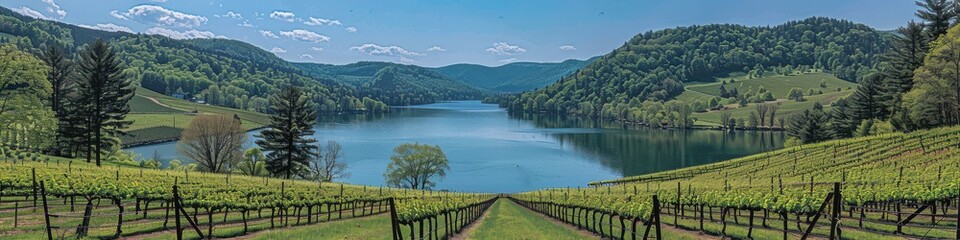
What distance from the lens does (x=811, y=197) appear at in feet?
59.4

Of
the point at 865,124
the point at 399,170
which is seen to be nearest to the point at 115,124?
the point at 399,170

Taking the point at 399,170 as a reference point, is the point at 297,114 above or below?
above

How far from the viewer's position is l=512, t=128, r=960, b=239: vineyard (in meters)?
18.1

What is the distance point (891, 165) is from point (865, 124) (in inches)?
1929

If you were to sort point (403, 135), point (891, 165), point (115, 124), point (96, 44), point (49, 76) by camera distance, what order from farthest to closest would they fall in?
point (403, 135) → point (49, 76) → point (115, 124) → point (96, 44) → point (891, 165)

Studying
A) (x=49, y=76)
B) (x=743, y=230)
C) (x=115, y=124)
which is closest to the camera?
(x=743, y=230)

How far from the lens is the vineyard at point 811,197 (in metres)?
18.1

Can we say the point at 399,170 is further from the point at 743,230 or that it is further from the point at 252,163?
the point at 743,230

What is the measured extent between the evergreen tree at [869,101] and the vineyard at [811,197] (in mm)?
32872

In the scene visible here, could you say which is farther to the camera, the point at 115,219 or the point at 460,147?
the point at 460,147

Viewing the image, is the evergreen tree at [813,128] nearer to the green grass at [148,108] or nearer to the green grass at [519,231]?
the green grass at [519,231]

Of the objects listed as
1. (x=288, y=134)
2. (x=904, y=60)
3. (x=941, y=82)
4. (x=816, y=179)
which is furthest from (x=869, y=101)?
(x=288, y=134)

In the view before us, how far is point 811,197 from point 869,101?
90.2 m

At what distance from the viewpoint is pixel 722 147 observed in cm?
13712
